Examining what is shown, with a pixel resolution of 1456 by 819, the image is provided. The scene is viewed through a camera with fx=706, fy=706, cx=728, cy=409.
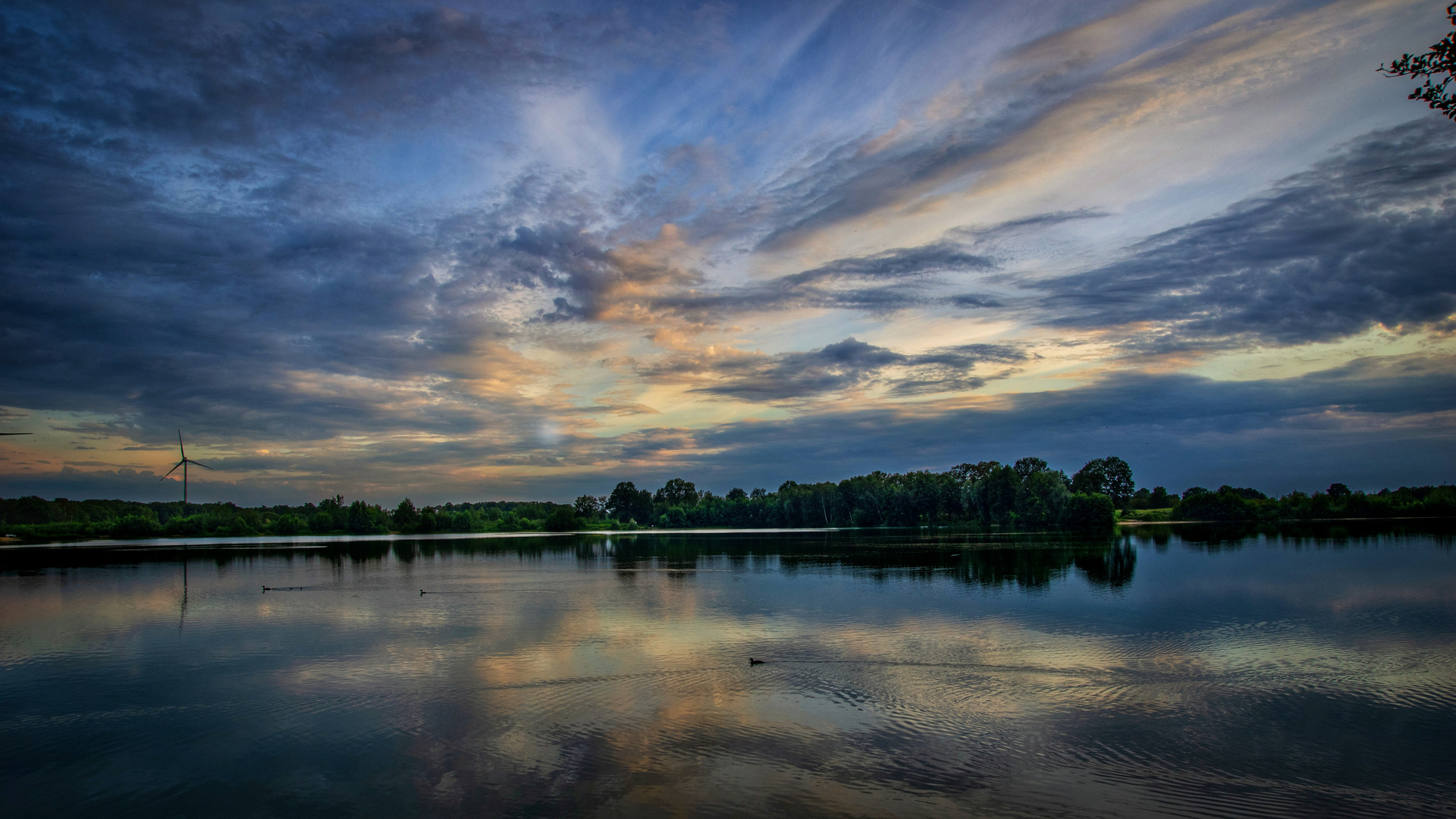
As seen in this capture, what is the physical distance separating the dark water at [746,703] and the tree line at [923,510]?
3889 inches

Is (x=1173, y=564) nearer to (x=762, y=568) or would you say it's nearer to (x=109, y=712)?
(x=762, y=568)

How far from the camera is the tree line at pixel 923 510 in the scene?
431 feet

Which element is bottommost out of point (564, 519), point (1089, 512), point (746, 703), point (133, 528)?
point (564, 519)

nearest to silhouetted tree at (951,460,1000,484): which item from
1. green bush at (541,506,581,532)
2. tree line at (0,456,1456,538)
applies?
tree line at (0,456,1456,538)

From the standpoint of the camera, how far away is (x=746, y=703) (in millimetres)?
17875

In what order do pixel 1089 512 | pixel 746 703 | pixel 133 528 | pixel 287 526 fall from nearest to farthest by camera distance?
pixel 746 703 < pixel 1089 512 < pixel 133 528 < pixel 287 526

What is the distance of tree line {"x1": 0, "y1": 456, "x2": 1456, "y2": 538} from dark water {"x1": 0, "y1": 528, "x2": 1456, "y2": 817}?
98774 millimetres

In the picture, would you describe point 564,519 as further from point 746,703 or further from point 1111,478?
point 746,703

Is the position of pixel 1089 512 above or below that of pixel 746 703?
below

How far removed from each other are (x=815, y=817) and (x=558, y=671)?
39.3 feet

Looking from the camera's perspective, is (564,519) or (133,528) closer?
(133,528)

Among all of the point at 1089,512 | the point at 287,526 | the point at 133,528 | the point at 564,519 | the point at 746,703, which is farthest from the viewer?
the point at 564,519

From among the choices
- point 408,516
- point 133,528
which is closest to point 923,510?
point 408,516

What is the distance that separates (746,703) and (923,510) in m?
149
